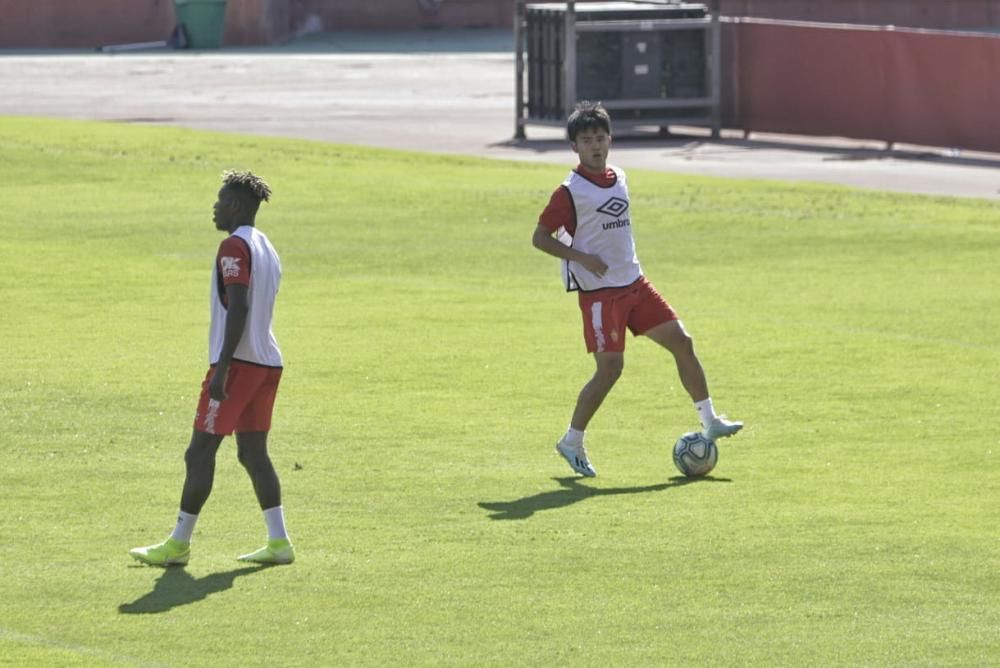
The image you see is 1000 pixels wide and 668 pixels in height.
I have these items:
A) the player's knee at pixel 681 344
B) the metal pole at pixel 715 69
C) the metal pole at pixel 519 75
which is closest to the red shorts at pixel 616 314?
the player's knee at pixel 681 344

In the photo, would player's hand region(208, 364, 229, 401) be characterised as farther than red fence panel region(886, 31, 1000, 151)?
No

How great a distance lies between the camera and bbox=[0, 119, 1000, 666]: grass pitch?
27.8 ft

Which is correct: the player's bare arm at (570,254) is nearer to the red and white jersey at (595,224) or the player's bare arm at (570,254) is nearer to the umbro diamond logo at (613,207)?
the red and white jersey at (595,224)

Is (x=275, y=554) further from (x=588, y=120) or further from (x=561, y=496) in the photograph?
(x=588, y=120)

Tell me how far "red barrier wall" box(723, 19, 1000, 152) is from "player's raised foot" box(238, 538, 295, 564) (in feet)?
80.3

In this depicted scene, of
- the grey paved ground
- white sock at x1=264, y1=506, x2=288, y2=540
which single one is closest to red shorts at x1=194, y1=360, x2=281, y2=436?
white sock at x1=264, y1=506, x2=288, y2=540

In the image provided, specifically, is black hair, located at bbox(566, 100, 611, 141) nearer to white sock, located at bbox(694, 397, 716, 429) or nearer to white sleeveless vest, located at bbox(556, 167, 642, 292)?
white sleeveless vest, located at bbox(556, 167, 642, 292)

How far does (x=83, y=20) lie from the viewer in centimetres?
5672

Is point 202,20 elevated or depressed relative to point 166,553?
elevated

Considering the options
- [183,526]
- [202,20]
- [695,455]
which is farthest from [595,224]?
[202,20]

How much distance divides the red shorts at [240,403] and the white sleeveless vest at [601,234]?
2578mm

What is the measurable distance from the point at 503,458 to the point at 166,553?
3.07 meters

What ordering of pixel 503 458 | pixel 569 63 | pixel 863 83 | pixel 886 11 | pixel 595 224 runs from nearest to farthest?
A: pixel 595 224 < pixel 503 458 < pixel 863 83 < pixel 569 63 < pixel 886 11

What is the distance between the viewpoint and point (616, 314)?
37.4 feet
